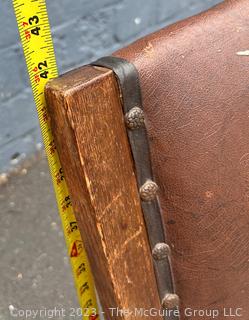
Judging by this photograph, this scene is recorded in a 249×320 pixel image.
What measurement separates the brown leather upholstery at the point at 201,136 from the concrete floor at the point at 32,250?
1.06 metres

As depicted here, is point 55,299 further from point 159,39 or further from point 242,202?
point 159,39

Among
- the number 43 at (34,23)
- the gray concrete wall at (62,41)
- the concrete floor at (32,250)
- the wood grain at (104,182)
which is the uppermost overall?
the number 43 at (34,23)

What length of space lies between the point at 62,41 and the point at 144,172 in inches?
64.0

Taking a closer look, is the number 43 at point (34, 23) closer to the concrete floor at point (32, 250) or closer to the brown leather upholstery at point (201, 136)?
the brown leather upholstery at point (201, 136)

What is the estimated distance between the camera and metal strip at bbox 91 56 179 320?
70 cm

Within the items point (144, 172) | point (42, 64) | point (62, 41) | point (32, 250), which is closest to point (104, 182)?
point (144, 172)

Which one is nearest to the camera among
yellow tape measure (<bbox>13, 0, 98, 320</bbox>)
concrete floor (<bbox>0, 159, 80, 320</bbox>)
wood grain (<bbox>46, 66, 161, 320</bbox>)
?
wood grain (<bbox>46, 66, 161, 320</bbox>)

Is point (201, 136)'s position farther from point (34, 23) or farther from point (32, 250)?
point (32, 250)

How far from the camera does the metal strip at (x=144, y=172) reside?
70 centimetres

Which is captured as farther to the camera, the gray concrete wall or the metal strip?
the gray concrete wall

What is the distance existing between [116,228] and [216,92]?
24cm

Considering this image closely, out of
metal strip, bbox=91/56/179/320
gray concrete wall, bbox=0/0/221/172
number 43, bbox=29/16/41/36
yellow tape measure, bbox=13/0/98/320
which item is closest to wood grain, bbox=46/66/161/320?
metal strip, bbox=91/56/179/320

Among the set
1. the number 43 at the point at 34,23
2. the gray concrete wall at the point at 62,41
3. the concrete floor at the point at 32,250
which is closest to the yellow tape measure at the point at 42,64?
the number 43 at the point at 34,23

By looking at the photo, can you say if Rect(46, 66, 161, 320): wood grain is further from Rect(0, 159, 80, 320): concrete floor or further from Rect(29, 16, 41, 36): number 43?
Rect(0, 159, 80, 320): concrete floor
